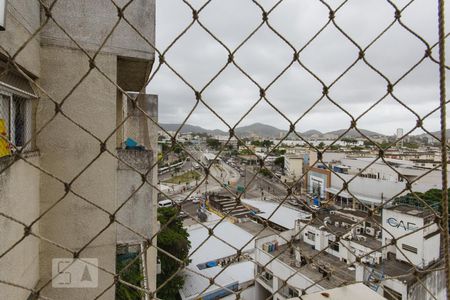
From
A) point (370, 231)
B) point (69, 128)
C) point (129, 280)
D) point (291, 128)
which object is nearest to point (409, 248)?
point (370, 231)

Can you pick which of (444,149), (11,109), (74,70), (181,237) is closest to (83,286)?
(11,109)

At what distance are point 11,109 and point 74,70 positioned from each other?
0.35 m

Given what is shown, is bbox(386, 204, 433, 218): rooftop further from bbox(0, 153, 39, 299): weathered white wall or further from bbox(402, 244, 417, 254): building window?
bbox(0, 153, 39, 299): weathered white wall

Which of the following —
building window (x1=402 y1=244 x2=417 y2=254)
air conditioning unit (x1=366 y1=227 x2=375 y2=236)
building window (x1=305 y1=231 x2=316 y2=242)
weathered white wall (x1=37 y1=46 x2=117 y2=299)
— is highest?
weathered white wall (x1=37 y1=46 x2=117 y2=299)

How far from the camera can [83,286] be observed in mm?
1495

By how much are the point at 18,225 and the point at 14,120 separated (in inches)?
18.5

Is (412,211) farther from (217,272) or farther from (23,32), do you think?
(23,32)

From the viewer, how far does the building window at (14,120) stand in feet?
3.78

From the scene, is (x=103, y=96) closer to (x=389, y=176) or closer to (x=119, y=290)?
(x=119, y=290)

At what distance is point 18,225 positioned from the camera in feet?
3.90

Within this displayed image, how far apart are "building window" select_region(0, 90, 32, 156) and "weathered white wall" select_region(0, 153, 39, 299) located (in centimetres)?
9

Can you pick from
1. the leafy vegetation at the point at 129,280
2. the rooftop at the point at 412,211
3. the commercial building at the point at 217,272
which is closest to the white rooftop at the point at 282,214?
the commercial building at the point at 217,272

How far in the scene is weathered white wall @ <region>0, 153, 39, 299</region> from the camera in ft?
3.55

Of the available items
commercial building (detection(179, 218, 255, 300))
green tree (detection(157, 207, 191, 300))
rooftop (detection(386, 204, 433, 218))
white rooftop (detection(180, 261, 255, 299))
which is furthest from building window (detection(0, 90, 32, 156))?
white rooftop (detection(180, 261, 255, 299))
